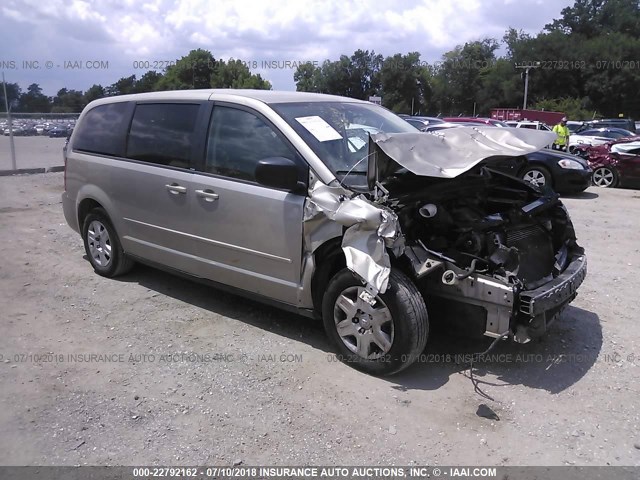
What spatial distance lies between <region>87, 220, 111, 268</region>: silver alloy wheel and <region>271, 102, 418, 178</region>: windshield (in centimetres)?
254

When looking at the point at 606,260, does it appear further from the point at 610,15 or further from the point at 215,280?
the point at 610,15

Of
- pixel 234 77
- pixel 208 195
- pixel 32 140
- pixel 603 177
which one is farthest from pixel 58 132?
pixel 234 77

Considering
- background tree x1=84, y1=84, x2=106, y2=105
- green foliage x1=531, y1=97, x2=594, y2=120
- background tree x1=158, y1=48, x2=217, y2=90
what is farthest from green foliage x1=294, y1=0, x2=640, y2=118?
background tree x1=84, y1=84, x2=106, y2=105

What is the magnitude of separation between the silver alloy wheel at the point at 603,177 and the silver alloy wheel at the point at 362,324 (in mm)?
11597

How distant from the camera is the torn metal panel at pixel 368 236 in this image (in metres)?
3.58

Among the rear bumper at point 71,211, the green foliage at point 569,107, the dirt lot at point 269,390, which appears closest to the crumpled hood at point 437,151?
the dirt lot at point 269,390

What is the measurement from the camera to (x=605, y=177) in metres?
13.4

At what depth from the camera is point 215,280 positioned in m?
4.73

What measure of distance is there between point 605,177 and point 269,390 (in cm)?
1225

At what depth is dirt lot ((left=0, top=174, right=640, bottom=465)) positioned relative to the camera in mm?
3156

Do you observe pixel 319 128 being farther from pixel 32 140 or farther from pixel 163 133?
pixel 32 140

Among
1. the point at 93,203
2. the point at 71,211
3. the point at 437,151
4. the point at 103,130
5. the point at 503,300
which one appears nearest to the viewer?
the point at 503,300

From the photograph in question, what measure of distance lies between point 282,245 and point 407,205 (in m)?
0.96

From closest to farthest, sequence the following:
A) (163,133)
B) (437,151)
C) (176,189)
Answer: (437,151) < (176,189) < (163,133)
